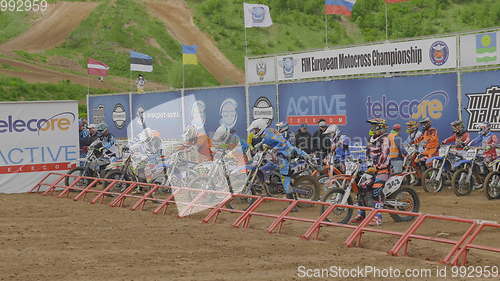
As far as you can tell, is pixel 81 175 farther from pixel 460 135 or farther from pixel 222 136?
pixel 460 135

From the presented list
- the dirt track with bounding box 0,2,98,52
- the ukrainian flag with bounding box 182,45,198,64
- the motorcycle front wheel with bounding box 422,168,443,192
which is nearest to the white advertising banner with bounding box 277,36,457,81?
the motorcycle front wheel with bounding box 422,168,443,192

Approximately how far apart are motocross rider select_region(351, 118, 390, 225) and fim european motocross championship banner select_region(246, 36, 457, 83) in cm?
558

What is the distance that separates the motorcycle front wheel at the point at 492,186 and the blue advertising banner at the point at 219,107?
893 cm

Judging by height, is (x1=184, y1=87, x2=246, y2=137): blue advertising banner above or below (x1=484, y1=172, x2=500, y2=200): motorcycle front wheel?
above

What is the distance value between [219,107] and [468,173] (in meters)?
9.48

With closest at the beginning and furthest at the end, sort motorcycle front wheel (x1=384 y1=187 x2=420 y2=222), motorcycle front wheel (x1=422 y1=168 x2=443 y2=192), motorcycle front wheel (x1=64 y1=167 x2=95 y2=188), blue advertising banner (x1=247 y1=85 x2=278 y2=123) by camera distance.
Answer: motorcycle front wheel (x1=384 y1=187 x2=420 y2=222) < motorcycle front wheel (x1=422 y1=168 x2=443 y2=192) < motorcycle front wheel (x1=64 y1=167 x2=95 y2=188) < blue advertising banner (x1=247 y1=85 x2=278 y2=123)

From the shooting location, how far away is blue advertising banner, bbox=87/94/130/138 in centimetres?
2878

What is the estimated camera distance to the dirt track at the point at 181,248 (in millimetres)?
9344

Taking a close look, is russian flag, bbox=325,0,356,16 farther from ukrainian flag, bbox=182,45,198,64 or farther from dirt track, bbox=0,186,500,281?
dirt track, bbox=0,186,500,281

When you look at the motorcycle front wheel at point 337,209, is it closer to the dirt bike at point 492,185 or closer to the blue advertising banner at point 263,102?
the dirt bike at point 492,185

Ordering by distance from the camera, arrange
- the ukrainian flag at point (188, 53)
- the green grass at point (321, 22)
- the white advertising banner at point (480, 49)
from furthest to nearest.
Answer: the green grass at point (321, 22) → the ukrainian flag at point (188, 53) → the white advertising banner at point (480, 49)

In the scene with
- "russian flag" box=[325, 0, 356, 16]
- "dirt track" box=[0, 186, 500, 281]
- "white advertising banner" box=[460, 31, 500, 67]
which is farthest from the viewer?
"russian flag" box=[325, 0, 356, 16]

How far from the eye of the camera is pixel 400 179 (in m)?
12.9

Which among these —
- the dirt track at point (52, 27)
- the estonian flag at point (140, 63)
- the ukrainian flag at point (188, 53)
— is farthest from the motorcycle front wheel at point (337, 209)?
the dirt track at point (52, 27)
